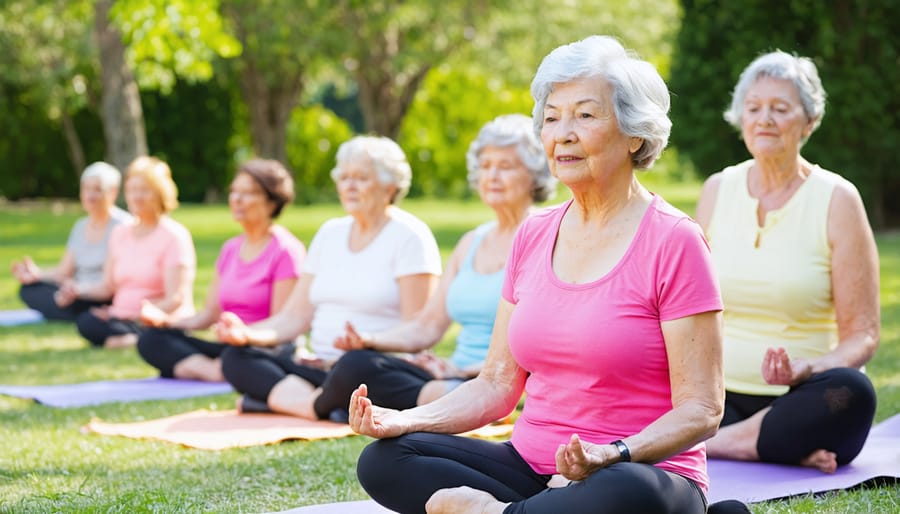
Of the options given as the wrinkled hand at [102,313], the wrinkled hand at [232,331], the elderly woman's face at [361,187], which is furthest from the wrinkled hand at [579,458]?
the wrinkled hand at [102,313]

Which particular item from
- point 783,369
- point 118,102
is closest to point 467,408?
point 783,369

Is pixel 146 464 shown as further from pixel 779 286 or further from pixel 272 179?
pixel 779 286

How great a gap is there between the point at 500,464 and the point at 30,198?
28.1 meters

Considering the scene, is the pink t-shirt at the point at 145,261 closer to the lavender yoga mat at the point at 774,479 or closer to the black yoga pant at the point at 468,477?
the lavender yoga mat at the point at 774,479

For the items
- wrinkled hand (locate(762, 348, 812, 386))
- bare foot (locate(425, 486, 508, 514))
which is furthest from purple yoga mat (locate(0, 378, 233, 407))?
bare foot (locate(425, 486, 508, 514))

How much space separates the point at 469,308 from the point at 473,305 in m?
0.02

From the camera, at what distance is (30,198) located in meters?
29.8

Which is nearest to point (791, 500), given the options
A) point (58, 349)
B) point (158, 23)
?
point (58, 349)

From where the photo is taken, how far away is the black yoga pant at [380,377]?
559 centimetres

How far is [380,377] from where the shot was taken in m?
5.59

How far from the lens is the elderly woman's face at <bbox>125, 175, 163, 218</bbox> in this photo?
8.42 metres

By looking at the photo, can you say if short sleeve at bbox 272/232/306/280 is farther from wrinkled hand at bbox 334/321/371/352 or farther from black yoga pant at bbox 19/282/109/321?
black yoga pant at bbox 19/282/109/321

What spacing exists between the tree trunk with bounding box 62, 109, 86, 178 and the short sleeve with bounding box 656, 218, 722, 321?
86.6ft

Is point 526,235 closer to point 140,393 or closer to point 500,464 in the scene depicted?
point 500,464
